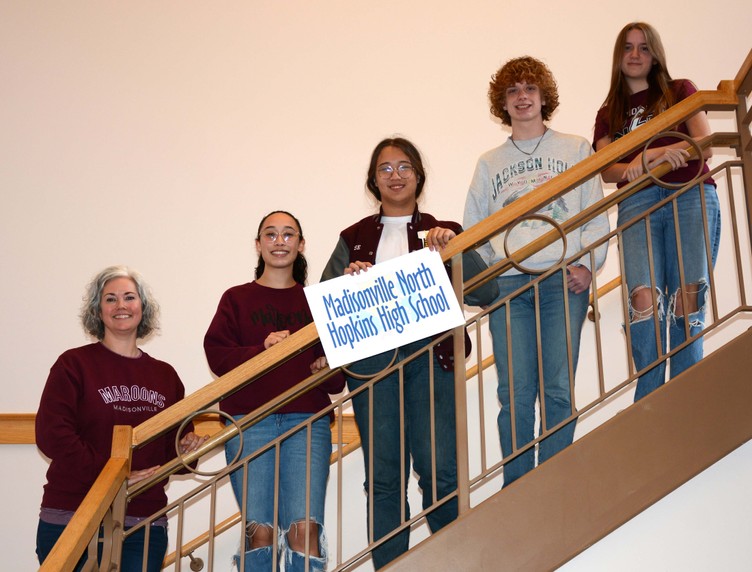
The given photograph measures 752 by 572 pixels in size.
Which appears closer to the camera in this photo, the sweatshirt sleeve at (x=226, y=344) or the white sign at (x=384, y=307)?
the white sign at (x=384, y=307)

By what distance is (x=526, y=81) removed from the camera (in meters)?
3.45

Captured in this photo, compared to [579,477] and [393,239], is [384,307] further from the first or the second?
[579,477]

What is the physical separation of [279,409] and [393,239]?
742 millimetres

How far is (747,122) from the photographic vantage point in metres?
3.04

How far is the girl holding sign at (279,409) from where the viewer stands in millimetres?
3014

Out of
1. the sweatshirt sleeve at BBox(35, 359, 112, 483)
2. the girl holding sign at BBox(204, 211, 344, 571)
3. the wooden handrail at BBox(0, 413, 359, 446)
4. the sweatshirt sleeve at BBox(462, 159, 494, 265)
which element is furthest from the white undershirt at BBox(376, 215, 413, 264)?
the wooden handrail at BBox(0, 413, 359, 446)

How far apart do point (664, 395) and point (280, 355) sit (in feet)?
3.94

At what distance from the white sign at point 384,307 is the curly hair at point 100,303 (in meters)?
0.87

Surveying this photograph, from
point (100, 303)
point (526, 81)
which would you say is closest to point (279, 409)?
point (100, 303)

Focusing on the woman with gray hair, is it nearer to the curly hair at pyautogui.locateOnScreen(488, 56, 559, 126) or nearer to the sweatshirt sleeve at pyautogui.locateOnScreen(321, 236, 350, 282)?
the sweatshirt sleeve at pyautogui.locateOnScreen(321, 236, 350, 282)

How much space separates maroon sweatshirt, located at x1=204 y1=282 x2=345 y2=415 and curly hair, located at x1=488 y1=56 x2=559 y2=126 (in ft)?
3.54

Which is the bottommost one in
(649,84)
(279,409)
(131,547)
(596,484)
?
(131,547)

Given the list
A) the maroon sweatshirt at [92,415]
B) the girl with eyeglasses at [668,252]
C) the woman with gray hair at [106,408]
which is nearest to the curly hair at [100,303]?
the woman with gray hair at [106,408]

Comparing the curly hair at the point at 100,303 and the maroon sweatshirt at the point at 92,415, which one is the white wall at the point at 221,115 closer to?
the curly hair at the point at 100,303
